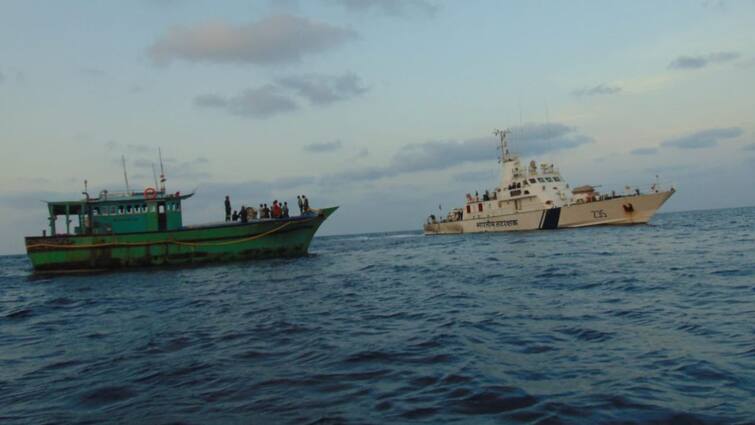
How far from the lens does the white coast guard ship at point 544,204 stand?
45094 millimetres

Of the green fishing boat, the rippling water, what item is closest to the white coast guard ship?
the green fishing boat

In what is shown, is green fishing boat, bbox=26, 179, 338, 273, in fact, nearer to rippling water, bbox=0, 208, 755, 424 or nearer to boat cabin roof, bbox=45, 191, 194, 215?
boat cabin roof, bbox=45, 191, 194, 215

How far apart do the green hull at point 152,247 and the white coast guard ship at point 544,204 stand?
28241 millimetres

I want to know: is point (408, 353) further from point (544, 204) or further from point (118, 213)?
point (544, 204)

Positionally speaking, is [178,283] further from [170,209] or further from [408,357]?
[408,357]

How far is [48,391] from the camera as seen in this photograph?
680cm

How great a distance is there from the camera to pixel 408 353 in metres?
7.64

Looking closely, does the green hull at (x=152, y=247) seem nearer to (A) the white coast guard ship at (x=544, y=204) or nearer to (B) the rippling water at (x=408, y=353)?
(B) the rippling water at (x=408, y=353)

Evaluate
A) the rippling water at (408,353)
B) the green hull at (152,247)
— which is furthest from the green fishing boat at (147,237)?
the rippling water at (408,353)

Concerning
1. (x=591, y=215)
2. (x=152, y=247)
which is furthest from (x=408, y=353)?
(x=591, y=215)

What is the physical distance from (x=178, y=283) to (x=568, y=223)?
37538mm

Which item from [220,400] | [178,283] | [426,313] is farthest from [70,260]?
[220,400]

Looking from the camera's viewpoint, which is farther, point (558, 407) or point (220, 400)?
point (220, 400)

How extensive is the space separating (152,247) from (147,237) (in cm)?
62
